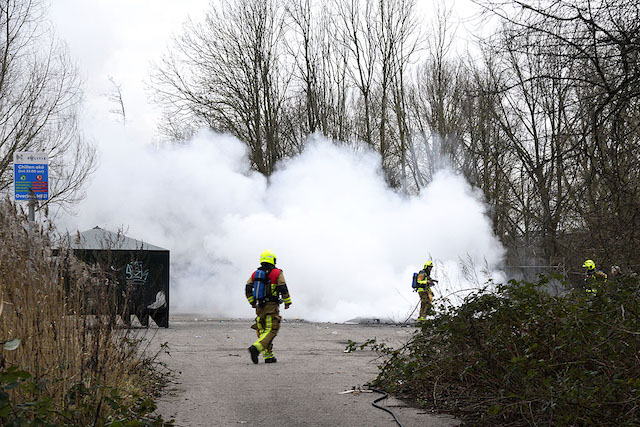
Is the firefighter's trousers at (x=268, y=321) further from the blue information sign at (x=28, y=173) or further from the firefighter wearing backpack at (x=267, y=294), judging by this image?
the blue information sign at (x=28, y=173)

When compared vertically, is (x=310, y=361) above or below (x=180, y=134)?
below

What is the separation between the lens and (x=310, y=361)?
11.6 meters

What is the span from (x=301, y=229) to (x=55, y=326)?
17.5m

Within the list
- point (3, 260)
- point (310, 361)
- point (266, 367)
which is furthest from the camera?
point (310, 361)

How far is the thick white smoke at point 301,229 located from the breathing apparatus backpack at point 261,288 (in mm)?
9316

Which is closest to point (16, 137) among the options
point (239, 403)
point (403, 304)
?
point (403, 304)

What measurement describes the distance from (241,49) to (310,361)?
22472mm

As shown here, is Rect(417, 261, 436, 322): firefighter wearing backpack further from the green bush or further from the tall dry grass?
the tall dry grass

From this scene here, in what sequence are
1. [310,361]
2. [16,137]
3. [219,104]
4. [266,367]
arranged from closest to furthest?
[266,367] < [310,361] < [16,137] < [219,104]

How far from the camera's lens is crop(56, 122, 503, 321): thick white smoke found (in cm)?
2242

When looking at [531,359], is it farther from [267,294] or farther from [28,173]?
[28,173]

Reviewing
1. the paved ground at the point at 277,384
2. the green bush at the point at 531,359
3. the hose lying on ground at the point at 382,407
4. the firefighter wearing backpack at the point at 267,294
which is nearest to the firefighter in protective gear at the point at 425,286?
the paved ground at the point at 277,384

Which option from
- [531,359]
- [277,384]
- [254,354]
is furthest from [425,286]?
[531,359]

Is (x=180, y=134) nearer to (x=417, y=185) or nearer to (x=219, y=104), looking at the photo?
(x=219, y=104)
